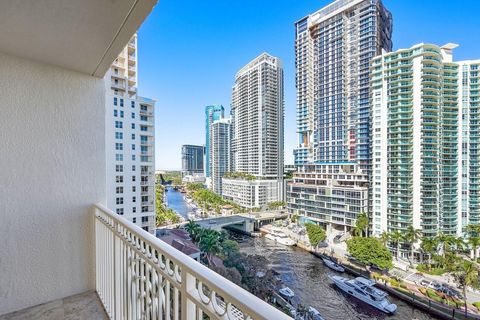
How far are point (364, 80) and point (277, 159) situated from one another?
Answer: 10217mm

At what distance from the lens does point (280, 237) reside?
16.3 metres

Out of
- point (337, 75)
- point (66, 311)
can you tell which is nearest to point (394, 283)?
point (66, 311)

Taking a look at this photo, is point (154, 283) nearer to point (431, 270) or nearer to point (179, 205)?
point (179, 205)

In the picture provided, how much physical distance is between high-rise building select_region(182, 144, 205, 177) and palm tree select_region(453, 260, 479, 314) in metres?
12.2

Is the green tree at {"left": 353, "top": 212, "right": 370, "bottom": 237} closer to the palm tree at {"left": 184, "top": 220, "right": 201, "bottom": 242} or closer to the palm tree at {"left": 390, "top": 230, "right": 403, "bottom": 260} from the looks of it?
the palm tree at {"left": 390, "top": 230, "right": 403, "bottom": 260}

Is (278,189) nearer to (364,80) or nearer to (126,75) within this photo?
(364,80)

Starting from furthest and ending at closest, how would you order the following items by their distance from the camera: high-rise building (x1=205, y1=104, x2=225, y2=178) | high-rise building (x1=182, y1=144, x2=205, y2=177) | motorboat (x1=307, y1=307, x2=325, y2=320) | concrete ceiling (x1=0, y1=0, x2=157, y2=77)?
1. high-rise building (x1=205, y1=104, x2=225, y2=178)
2. high-rise building (x1=182, y1=144, x2=205, y2=177)
3. motorboat (x1=307, y1=307, x2=325, y2=320)
4. concrete ceiling (x1=0, y1=0, x2=157, y2=77)

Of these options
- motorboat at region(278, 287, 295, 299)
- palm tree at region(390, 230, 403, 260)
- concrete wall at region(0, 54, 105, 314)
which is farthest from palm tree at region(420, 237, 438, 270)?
concrete wall at region(0, 54, 105, 314)

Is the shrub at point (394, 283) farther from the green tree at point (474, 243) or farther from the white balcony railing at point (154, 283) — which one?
the white balcony railing at point (154, 283)

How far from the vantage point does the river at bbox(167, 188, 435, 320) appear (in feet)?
21.5

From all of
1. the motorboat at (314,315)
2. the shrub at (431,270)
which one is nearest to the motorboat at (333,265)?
the shrub at (431,270)

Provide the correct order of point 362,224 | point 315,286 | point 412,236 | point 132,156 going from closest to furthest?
point 315,286, point 132,156, point 412,236, point 362,224

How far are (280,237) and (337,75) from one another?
1512 centimetres

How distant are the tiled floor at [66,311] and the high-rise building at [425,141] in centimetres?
1549
